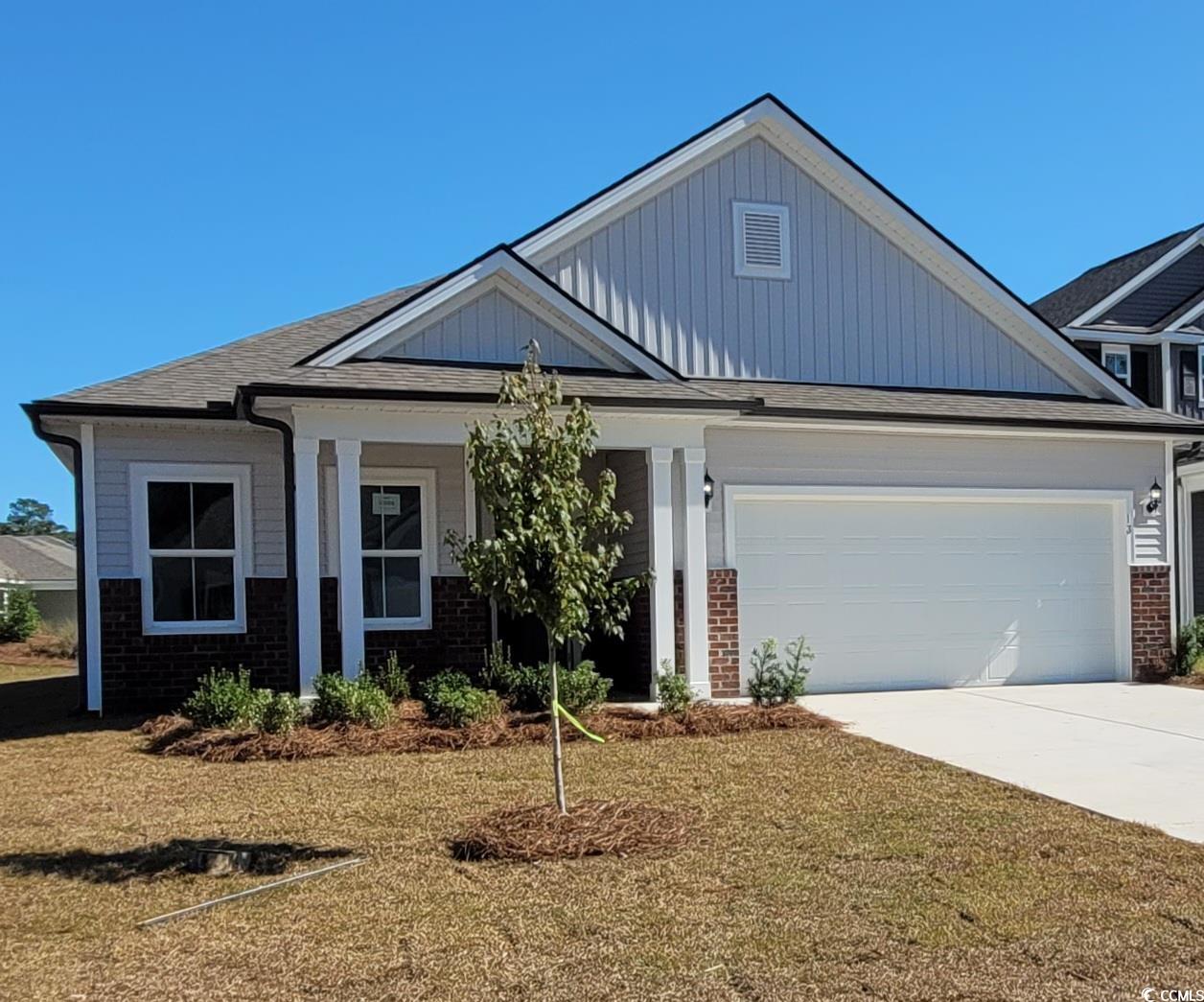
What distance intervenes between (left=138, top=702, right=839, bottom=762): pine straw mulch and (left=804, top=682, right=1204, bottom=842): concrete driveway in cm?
99

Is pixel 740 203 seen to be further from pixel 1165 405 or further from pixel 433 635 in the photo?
pixel 1165 405

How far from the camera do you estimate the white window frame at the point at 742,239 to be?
46.2 feet

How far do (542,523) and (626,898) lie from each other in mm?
2115

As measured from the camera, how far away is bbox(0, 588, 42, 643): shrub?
88.1 ft

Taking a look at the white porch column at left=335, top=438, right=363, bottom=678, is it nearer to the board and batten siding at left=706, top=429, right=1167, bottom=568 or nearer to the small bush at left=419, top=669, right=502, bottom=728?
the small bush at left=419, top=669, right=502, bottom=728

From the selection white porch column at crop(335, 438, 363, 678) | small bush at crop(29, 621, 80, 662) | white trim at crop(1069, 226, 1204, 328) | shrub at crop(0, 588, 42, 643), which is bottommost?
small bush at crop(29, 621, 80, 662)

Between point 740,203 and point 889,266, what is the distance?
2.15 metres

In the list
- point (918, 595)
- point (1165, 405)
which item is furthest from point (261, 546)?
point (1165, 405)

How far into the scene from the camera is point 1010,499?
1342 centimetres

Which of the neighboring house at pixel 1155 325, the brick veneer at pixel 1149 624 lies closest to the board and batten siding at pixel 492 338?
the brick veneer at pixel 1149 624

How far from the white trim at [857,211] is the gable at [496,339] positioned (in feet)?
5.20

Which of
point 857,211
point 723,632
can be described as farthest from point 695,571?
point 857,211

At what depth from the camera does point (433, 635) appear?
13.0m

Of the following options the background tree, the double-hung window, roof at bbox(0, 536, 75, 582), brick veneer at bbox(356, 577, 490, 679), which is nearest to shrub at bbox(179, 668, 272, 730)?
brick veneer at bbox(356, 577, 490, 679)
